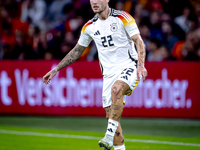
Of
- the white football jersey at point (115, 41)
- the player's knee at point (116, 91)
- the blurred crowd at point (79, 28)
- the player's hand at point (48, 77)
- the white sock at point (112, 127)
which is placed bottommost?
the white sock at point (112, 127)

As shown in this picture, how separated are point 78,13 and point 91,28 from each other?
27.3 ft

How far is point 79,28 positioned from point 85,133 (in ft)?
16.3

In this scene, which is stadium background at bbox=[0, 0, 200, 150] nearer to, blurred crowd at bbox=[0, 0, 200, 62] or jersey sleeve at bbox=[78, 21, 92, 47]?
blurred crowd at bbox=[0, 0, 200, 62]

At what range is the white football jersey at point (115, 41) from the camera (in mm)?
5188

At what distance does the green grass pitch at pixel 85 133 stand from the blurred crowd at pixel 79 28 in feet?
6.62

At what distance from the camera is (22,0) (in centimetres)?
1547

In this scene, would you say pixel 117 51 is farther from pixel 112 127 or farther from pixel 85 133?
pixel 85 133

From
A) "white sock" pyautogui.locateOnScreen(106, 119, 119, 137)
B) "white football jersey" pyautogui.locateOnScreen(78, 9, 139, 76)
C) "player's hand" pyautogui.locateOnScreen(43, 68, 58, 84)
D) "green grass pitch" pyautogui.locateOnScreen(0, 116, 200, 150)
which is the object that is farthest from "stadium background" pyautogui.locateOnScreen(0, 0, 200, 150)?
"white sock" pyautogui.locateOnScreen(106, 119, 119, 137)

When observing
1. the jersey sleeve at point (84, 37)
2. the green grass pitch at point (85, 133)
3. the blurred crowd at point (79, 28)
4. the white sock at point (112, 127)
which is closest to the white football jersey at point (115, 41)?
the jersey sleeve at point (84, 37)

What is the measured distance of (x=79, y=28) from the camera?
12.8 metres

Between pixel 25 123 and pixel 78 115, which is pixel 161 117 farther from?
pixel 25 123

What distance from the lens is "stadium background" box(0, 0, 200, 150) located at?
937 centimetres

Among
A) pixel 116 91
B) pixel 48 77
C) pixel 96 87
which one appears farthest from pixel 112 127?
pixel 96 87

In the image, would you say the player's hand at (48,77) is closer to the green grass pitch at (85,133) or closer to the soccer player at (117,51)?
the soccer player at (117,51)
